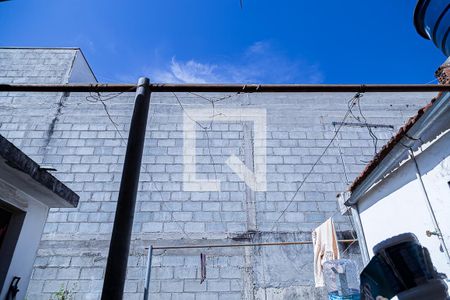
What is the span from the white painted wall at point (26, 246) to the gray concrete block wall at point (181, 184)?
234 cm

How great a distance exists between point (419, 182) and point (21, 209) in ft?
12.5

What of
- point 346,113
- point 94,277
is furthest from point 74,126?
point 346,113

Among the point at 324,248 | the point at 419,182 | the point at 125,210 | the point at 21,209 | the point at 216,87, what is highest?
the point at 216,87

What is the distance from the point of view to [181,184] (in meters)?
5.95

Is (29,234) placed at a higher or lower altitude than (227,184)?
lower

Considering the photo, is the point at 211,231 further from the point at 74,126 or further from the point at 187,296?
the point at 74,126

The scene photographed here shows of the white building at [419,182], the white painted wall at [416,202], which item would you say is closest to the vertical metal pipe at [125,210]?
the white building at [419,182]

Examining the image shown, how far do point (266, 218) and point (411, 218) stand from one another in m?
3.02

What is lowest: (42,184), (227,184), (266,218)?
(42,184)

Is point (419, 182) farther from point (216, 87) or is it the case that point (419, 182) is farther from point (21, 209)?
point (21, 209)

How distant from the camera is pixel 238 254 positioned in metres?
5.43

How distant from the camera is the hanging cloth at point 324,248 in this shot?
4383mm

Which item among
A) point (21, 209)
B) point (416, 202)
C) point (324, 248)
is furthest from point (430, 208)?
point (21, 209)

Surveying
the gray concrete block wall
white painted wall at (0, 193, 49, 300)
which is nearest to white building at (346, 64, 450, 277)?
the gray concrete block wall
